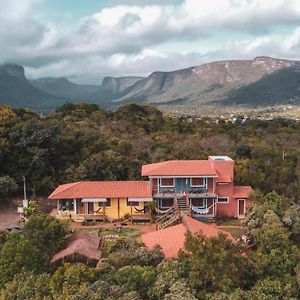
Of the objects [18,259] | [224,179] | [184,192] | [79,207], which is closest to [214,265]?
[18,259]

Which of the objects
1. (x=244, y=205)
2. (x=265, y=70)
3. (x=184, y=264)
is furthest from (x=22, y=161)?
(x=265, y=70)

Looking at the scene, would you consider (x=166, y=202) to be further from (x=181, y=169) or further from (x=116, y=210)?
(x=116, y=210)

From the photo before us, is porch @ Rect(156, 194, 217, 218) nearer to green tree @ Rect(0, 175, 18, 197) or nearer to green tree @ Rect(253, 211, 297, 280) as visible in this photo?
green tree @ Rect(253, 211, 297, 280)

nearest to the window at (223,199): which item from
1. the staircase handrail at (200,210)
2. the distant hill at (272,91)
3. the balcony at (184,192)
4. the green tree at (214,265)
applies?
the staircase handrail at (200,210)

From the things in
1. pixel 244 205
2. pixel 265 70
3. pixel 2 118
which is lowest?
pixel 244 205

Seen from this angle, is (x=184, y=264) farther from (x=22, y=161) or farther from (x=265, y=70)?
(x=265, y=70)

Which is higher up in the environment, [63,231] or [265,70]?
[265,70]
